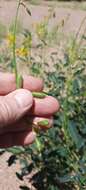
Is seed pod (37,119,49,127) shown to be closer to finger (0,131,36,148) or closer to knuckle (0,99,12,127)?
knuckle (0,99,12,127)

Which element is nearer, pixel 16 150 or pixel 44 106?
pixel 44 106

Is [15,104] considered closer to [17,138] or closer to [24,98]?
[24,98]

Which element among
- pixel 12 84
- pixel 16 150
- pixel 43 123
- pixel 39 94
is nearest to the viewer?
pixel 43 123

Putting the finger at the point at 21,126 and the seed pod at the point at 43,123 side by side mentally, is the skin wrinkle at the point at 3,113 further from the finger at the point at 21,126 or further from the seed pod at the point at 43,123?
the seed pod at the point at 43,123

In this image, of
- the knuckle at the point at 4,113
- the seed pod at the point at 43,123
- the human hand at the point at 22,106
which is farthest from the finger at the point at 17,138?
the seed pod at the point at 43,123

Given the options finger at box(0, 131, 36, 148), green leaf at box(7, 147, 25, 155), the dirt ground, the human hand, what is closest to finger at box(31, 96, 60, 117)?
the human hand

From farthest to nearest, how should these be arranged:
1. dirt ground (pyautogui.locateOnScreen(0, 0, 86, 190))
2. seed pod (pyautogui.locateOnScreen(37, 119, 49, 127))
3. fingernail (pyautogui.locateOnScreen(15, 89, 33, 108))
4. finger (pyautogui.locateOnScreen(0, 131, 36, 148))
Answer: dirt ground (pyautogui.locateOnScreen(0, 0, 86, 190)) → finger (pyautogui.locateOnScreen(0, 131, 36, 148)) → fingernail (pyautogui.locateOnScreen(15, 89, 33, 108)) → seed pod (pyautogui.locateOnScreen(37, 119, 49, 127))

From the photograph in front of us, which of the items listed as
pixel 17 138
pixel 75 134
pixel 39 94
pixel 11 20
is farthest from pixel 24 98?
pixel 11 20
